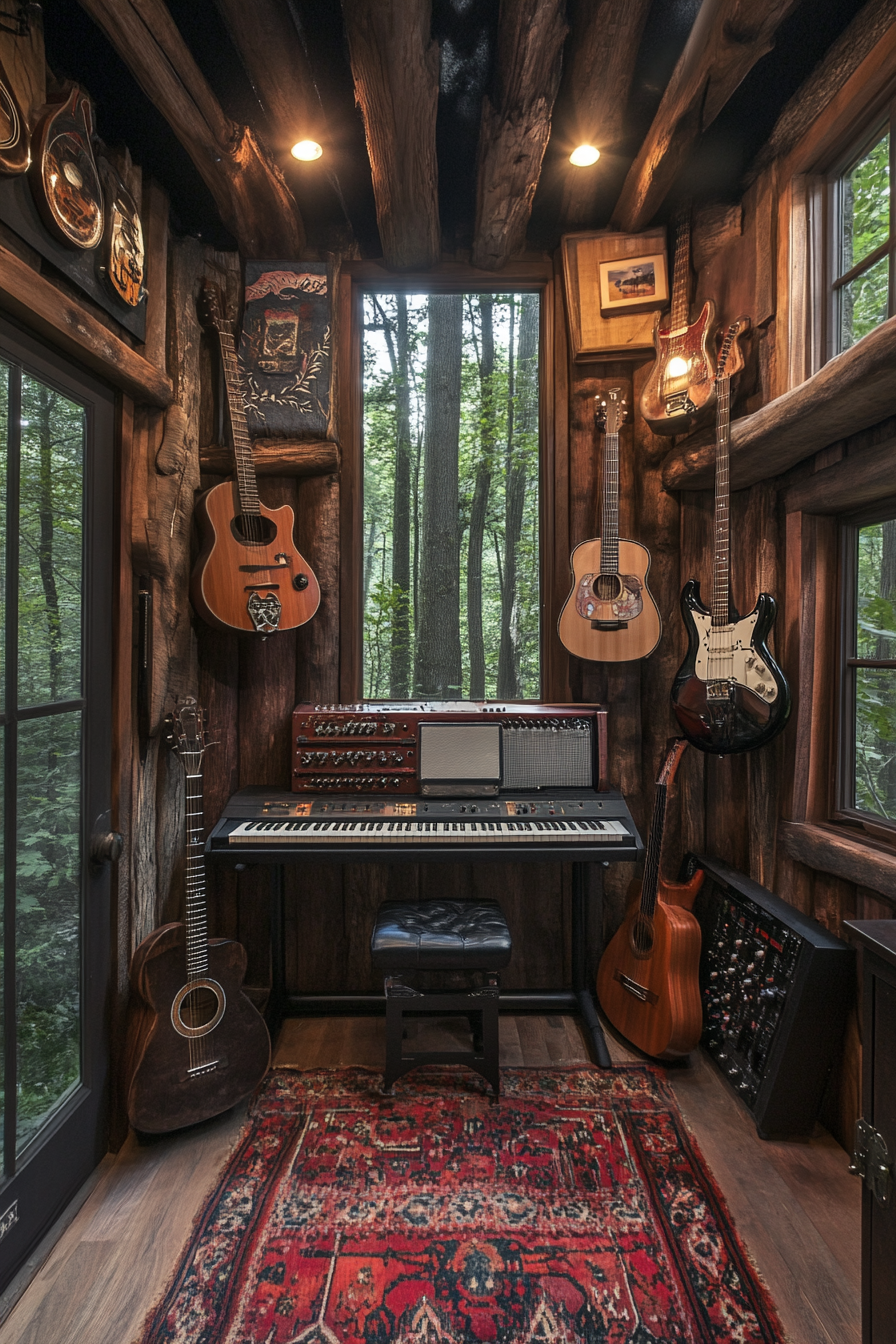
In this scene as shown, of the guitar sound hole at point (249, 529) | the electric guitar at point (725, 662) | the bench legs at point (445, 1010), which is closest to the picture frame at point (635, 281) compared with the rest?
the electric guitar at point (725, 662)

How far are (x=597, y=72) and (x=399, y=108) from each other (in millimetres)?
552

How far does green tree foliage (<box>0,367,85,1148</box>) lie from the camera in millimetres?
1543

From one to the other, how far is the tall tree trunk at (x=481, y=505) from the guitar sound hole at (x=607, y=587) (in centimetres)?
55

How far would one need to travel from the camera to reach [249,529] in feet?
7.68

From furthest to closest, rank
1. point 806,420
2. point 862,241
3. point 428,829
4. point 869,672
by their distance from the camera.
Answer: point 428,829
point 869,672
point 862,241
point 806,420

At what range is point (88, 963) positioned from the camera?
5.91 feet

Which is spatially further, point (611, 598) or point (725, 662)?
point (611, 598)

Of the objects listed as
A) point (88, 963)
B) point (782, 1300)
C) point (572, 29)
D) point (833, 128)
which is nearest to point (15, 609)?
point (88, 963)

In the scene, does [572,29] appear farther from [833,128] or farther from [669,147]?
[833,128]

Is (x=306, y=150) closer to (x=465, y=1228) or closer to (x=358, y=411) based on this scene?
(x=358, y=411)

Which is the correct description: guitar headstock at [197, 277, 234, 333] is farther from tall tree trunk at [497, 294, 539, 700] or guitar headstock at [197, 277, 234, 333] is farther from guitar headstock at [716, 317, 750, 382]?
guitar headstock at [716, 317, 750, 382]

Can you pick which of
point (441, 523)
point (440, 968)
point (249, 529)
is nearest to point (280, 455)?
point (249, 529)

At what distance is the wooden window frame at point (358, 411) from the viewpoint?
2660 millimetres

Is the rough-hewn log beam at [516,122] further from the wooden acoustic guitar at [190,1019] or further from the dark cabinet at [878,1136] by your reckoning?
the dark cabinet at [878,1136]
